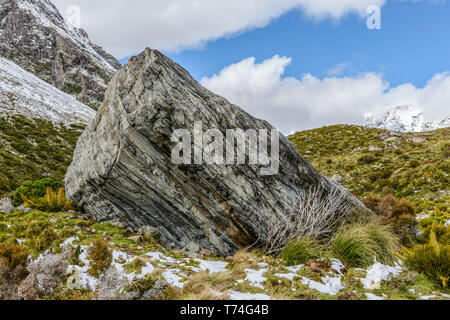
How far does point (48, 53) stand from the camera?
130 m

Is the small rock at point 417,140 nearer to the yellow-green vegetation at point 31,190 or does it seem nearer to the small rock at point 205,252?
the small rock at point 205,252

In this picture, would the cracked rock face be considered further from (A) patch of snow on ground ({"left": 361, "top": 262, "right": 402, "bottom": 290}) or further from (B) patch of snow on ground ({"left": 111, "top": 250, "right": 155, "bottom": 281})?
(A) patch of snow on ground ({"left": 361, "top": 262, "right": 402, "bottom": 290})

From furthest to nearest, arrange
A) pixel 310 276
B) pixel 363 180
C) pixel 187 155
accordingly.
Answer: pixel 363 180 < pixel 187 155 < pixel 310 276

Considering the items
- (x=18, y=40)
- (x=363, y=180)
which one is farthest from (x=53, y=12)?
(x=363, y=180)

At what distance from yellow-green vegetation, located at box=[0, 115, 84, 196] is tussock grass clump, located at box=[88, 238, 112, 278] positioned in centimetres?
1566

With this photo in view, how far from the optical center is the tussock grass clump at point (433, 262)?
6.38 metres

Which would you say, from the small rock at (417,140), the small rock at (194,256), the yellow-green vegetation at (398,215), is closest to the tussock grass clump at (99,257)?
the small rock at (194,256)

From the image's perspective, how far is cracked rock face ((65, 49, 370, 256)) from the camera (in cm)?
847

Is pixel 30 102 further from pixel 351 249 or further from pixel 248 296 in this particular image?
pixel 351 249

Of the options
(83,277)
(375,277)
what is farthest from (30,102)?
(375,277)

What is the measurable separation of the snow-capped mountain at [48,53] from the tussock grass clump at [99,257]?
122555 mm

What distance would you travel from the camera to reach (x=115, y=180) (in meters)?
8.94

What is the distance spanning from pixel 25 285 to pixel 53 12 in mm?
198060
